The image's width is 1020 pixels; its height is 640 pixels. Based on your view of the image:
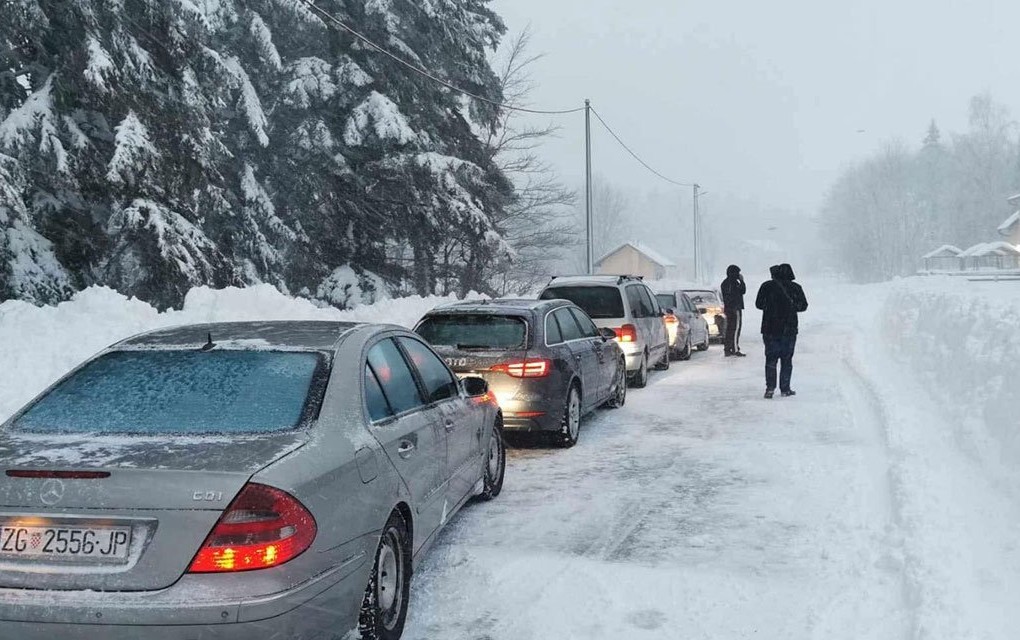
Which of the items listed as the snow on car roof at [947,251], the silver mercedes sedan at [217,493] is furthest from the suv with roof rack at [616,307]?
the snow on car roof at [947,251]

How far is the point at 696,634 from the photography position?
4.34 meters

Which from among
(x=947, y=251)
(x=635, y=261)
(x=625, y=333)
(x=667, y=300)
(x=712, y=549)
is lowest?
(x=712, y=549)

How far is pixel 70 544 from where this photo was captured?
311cm

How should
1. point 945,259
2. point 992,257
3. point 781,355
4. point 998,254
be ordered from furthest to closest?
point 945,259, point 992,257, point 998,254, point 781,355

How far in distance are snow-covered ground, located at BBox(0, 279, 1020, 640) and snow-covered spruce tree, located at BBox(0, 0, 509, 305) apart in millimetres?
3990

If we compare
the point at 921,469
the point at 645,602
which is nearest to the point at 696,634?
the point at 645,602

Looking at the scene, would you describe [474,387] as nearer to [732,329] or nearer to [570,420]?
[570,420]

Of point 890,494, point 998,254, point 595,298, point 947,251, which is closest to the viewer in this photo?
point 890,494

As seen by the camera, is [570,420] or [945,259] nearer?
[570,420]

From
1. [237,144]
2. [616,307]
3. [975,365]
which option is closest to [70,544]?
[975,365]

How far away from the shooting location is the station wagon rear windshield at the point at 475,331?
898 centimetres

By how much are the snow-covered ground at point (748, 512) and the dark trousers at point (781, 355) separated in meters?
0.37

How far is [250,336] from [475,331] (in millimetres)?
4611

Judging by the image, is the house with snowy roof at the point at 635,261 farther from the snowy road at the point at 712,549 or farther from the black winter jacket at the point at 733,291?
the snowy road at the point at 712,549
